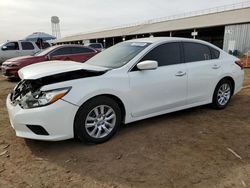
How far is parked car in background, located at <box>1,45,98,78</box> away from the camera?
31.1 feet

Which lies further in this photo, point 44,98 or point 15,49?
point 15,49

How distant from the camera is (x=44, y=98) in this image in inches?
126

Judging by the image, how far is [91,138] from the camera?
139 inches

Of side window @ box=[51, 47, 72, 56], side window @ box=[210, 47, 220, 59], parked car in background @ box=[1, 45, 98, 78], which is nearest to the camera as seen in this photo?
side window @ box=[210, 47, 220, 59]

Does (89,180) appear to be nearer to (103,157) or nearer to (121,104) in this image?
(103,157)

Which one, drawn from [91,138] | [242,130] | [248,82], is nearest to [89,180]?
[91,138]

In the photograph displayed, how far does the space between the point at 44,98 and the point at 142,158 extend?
59.8 inches

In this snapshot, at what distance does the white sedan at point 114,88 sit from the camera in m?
3.24

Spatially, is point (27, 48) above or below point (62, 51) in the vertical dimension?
above

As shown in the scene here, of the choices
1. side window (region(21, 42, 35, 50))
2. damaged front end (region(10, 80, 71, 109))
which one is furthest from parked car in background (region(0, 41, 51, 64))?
damaged front end (region(10, 80, 71, 109))

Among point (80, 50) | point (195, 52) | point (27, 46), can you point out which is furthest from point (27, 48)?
point (195, 52)

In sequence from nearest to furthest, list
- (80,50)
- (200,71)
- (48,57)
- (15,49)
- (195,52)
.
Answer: (200,71) < (195,52) < (48,57) < (80,50) < (15,49)

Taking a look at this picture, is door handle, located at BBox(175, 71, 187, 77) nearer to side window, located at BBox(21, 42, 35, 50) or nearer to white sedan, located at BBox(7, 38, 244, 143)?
white sedan, located at BBox(7, 38, 244, 143)

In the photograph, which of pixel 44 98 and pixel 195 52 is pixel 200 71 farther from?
pixel 44 98
